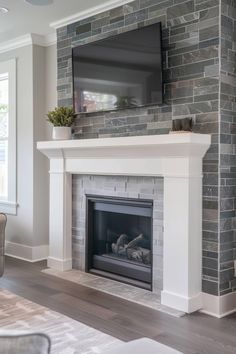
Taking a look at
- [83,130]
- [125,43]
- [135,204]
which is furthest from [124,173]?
[125,43]

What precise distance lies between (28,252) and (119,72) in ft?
8.09

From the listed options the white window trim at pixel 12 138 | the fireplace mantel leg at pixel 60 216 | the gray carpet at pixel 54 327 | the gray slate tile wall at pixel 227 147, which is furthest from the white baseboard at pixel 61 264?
the gray slate tile wall at pixel 227 147

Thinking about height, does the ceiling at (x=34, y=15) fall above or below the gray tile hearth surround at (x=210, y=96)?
above

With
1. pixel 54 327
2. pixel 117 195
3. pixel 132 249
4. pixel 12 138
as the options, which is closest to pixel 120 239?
pixel 132 249

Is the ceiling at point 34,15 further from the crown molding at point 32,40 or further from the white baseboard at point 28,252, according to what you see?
the white baseboard at point 28,252

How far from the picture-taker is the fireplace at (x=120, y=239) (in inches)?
155

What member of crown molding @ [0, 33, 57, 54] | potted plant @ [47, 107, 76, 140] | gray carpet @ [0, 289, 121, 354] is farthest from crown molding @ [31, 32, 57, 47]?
gray carpet @ [0, 289, 121, 354]

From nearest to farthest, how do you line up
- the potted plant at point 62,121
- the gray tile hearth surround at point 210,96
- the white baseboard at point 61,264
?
the gray tile hearth surround at point 210,96, the potted plant at point 62,121, the white baseboard at point 61,264

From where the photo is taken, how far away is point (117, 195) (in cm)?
408

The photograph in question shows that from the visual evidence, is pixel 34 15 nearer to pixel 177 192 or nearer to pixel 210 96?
pixel 210 96

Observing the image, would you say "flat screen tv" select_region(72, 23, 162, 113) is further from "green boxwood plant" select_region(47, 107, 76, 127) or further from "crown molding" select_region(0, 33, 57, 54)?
"crown molding" select_region(0, 33, 57, 54)

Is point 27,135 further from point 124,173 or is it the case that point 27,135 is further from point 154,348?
point 154,348

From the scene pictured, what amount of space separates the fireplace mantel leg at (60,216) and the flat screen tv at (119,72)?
0.70m

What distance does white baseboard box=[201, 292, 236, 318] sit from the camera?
3.26 metres
